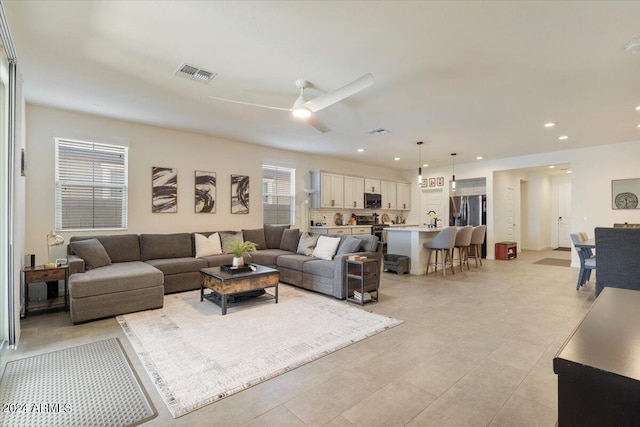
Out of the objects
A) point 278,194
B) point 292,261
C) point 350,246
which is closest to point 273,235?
point 278,194

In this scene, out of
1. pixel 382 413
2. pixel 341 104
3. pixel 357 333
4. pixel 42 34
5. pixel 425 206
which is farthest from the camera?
pixel 425 206

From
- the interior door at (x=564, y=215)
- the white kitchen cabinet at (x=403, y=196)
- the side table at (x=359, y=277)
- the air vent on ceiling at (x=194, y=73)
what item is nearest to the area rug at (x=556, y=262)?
the interior door at (x=564, y=215)

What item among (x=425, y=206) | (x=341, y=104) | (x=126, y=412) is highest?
(x=341, y=104)

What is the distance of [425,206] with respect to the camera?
33.0 ft

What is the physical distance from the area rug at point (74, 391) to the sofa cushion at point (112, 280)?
0.86 m

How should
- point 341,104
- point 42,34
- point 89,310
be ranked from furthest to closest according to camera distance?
point 341,104
point 89,310
point 42,34

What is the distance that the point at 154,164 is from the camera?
538cm

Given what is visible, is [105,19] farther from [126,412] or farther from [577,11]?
[577,11]

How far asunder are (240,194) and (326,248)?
8.56 ft

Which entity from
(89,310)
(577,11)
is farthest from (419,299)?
(89,310)

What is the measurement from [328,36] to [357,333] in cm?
286

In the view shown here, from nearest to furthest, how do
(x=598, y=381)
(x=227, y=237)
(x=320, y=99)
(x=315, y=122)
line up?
(x=598, y=381) → (x=320, y=99) → (x=315, y=122) → (x=227, y=237)

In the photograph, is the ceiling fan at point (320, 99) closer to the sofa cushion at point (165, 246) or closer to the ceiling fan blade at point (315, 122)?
the ceiling fan blade at point (315, 122)

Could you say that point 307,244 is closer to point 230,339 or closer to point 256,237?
point 256,237
